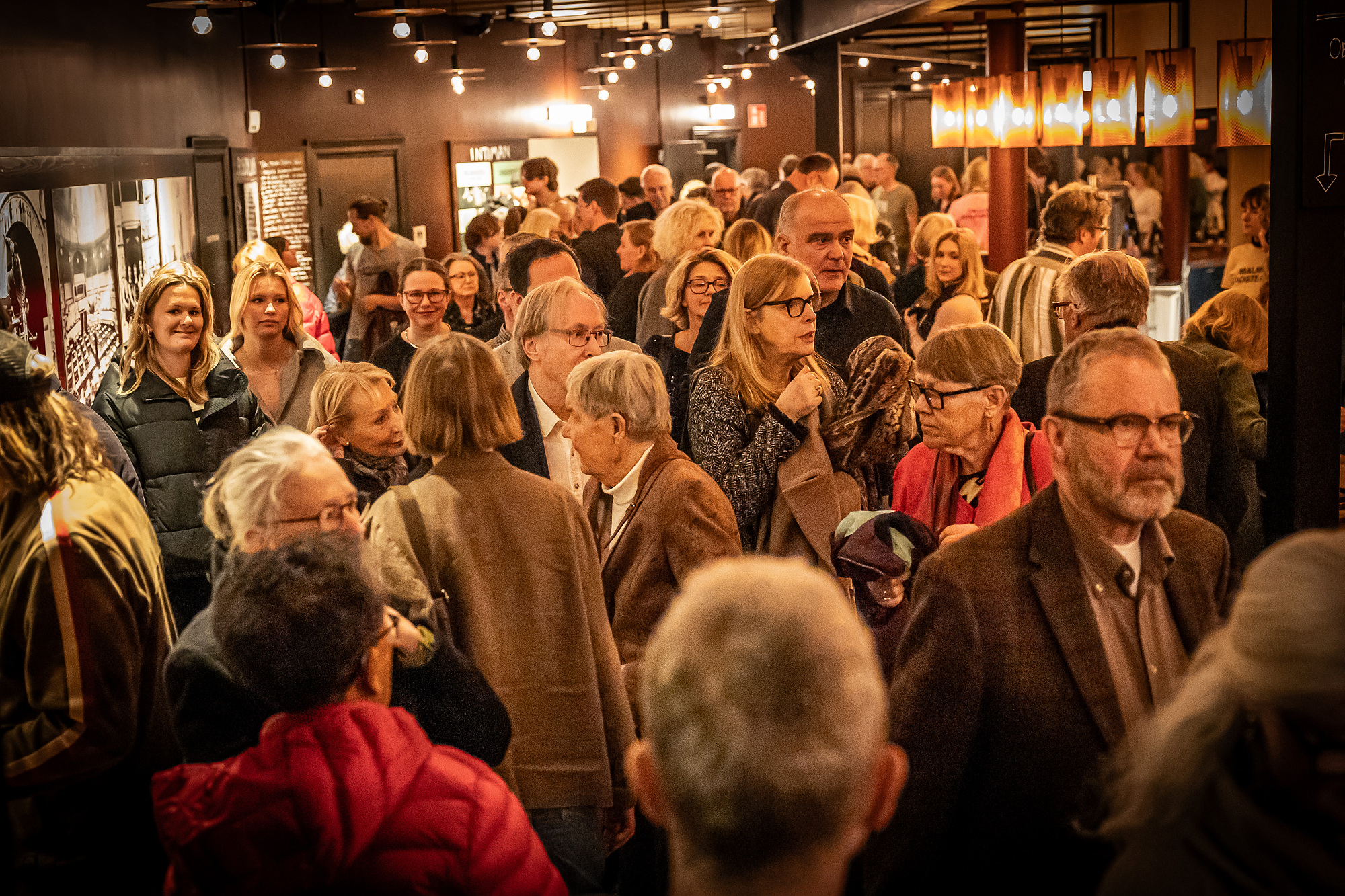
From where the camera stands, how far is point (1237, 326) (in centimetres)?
427

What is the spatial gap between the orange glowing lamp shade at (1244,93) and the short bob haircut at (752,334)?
271cm

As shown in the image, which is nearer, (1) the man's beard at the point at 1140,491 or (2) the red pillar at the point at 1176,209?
(1) the man's beard at the point at 1140,491

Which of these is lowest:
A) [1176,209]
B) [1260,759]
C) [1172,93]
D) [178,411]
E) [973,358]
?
[1260,759]

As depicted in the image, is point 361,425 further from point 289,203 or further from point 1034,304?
point 289,203

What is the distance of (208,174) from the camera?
32.2ft

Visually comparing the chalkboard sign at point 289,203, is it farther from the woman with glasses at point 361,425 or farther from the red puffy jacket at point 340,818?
the red puffy jacket at point 340,818

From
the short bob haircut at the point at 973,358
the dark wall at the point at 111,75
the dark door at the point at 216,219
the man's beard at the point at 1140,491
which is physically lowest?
the man's beard at the point at 1140,491

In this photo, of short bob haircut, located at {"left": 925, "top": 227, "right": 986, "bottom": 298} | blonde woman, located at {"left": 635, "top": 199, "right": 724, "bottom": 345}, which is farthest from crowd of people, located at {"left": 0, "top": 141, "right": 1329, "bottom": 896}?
short bob haircut, located at {"left": 925, "top": 227, "right": 986, "bottom": 298}

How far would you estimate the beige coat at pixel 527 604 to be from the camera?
2643 millimetres

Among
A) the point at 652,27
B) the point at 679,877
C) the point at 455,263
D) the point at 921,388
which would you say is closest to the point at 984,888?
the point at 679,877

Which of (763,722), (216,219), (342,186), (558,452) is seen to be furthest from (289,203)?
(763,722)

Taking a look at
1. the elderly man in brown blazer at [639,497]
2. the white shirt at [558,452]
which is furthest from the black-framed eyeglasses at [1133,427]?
the white shirt at [558,452]

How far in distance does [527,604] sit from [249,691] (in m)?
0.82

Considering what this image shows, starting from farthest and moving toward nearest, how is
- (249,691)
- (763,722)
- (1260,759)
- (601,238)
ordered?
(601,238) → (249,691) → (1260,759) → (763,722)
